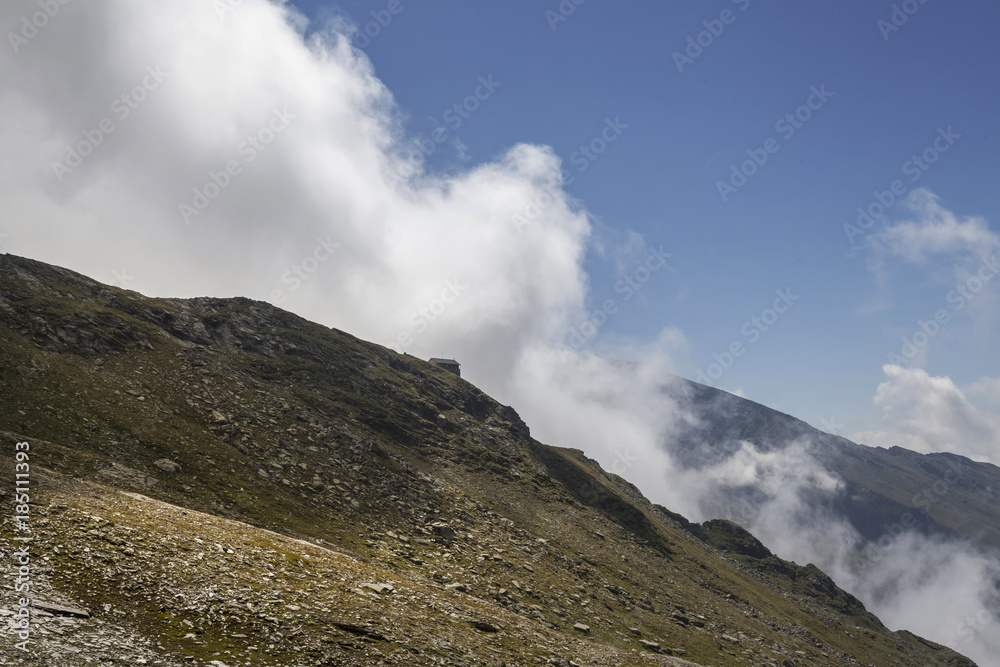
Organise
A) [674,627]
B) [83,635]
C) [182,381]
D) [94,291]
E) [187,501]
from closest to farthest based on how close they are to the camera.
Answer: [83,635], [187,501], [182,381], [674,627], [94,291]

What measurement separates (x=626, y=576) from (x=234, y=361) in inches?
2823

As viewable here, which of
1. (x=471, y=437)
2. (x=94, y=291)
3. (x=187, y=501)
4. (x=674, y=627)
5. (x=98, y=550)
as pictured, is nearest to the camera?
(x=98, y=550)

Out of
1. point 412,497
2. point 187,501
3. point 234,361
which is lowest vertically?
point 187,501

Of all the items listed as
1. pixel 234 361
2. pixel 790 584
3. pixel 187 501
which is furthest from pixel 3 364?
pixel 790 584

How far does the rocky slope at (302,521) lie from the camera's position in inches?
888

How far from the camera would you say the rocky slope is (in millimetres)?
22562

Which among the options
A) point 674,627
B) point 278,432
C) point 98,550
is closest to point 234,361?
point 278,432

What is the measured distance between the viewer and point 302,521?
52219 millimetres

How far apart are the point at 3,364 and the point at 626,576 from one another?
83.6m

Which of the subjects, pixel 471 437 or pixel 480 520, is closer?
pixel 480 520

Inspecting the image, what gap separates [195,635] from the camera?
20.4m

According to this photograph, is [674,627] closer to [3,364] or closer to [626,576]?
[626,576]

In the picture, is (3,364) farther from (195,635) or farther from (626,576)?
(626,576)

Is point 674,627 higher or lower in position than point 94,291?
lower
